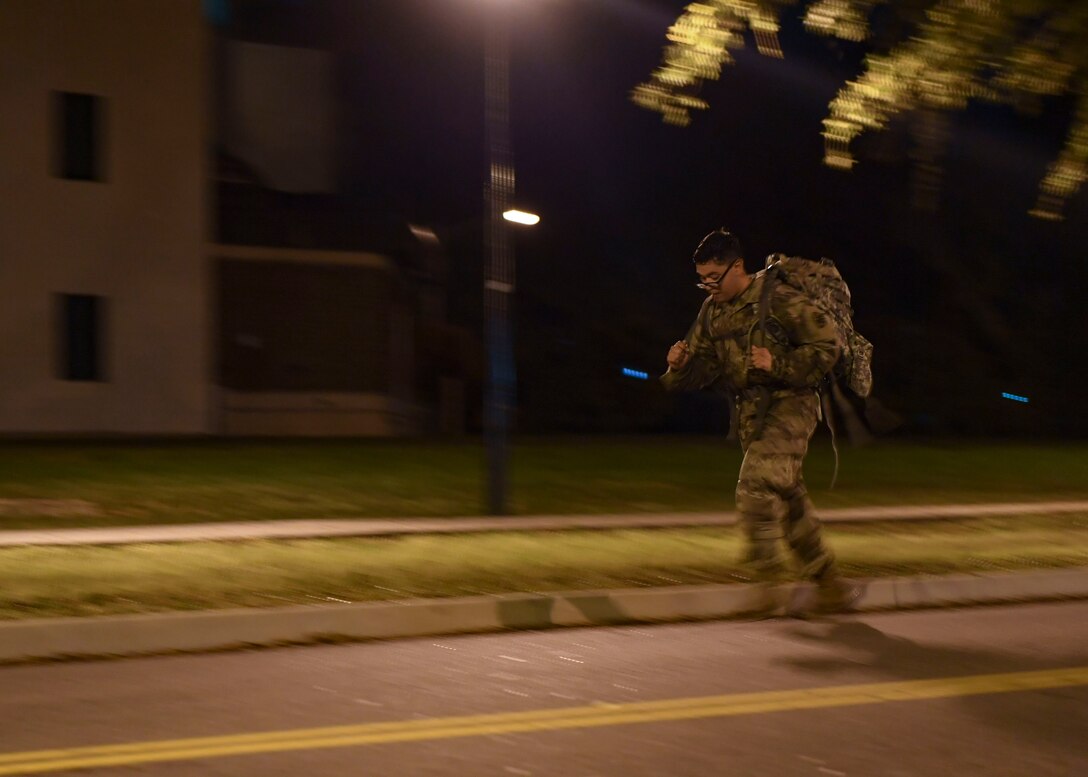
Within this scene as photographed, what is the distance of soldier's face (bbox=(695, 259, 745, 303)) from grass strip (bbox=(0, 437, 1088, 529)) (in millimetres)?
5569

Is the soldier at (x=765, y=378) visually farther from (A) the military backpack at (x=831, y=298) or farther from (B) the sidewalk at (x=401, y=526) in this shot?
(B) the sidewalk at (x=401, y=526)

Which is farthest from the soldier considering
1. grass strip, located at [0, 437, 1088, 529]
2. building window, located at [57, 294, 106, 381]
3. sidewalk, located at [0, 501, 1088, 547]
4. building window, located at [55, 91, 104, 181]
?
building window, located at [55, 91, 104, 181]

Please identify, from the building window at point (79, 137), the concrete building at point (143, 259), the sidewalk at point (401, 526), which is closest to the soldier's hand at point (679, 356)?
the sidewalk at point (401, 526)

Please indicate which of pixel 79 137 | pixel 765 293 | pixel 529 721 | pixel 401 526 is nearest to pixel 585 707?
pixel 529 721

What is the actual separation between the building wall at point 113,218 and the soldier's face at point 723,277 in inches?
625

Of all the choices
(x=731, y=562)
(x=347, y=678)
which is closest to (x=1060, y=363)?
(x=731, y=562)

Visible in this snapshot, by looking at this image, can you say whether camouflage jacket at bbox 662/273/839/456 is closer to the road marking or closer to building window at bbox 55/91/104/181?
the road marking

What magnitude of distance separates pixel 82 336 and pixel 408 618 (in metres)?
15.6

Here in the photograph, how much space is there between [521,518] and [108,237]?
1196cm

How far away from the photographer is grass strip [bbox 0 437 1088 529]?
42.2 feet

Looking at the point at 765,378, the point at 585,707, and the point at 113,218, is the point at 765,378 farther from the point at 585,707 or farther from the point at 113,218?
the point at 113,218

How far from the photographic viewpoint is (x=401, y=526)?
11438mm

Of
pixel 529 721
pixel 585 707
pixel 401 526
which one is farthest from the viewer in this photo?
pixel 401 526

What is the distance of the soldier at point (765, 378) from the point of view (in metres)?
7.48
